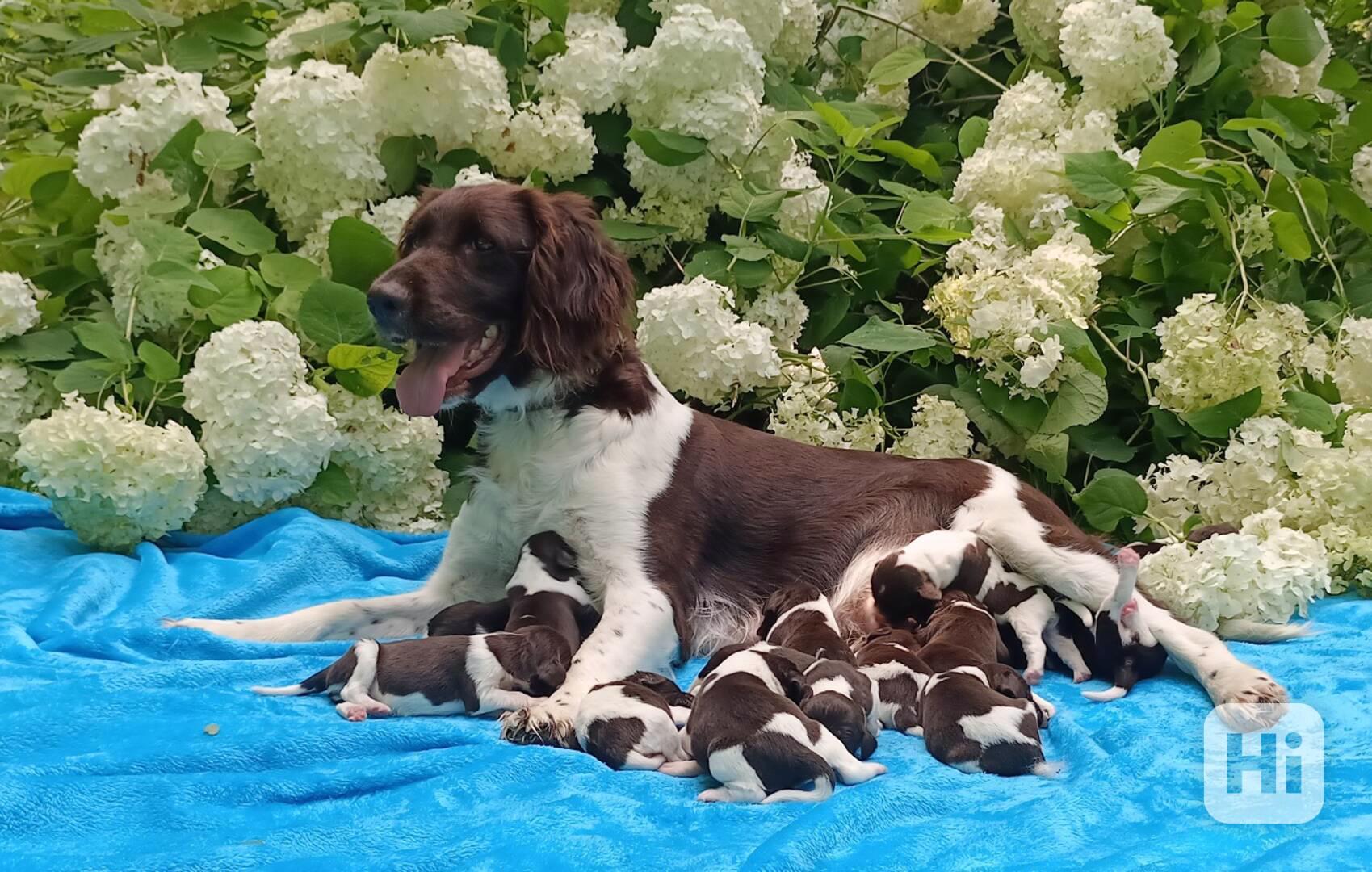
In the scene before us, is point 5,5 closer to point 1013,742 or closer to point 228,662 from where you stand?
point 228,662

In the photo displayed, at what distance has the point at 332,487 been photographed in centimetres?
373

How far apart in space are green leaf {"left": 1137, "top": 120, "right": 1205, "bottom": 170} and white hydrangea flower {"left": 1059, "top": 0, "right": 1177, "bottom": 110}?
0.36m

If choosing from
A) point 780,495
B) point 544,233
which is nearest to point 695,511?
point 780,495

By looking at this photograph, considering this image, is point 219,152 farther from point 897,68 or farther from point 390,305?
point 897,68

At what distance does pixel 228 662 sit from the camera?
2.61 meters

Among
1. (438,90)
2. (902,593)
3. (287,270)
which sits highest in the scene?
(438,90)

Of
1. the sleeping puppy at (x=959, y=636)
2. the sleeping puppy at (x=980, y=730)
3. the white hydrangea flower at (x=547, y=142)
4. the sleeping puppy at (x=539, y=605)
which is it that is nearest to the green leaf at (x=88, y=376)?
the white hydrangea flower at (x=547, y=142)

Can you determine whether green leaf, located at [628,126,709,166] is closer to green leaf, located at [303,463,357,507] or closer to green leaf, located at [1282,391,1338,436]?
green leaf, located at [303,463,357,507]

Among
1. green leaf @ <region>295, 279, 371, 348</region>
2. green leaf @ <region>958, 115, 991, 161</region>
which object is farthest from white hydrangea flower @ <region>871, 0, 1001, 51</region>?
green leaf @ <region>295, 279, 371, 348</region>

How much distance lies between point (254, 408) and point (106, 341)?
0.60 m

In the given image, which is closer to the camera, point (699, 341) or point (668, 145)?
point (699, 341)

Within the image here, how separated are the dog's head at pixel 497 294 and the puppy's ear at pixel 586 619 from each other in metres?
0.56

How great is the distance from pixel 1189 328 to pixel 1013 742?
1812 mm

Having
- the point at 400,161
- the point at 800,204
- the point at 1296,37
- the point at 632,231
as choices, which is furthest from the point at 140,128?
the point at 1296,37
